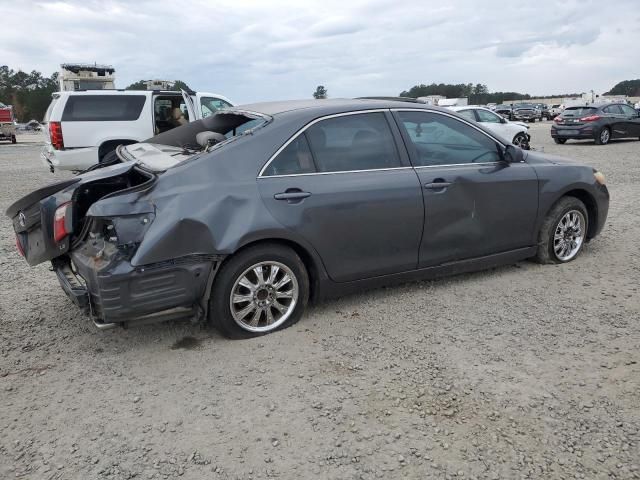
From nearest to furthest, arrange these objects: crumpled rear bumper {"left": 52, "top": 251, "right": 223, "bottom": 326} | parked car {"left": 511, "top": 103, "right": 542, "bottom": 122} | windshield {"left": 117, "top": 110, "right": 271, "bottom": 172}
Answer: crumpled rear bumper {"left": 52, "top": 251, "right": 223, "bottom": 326} → windshield {"left": 117, "top": 110, "right": 271, "bottom": 172} → parked car {"left": 511, "top": 103, "right": 542, "bottom": 122}

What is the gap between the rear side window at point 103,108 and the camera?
10.7m

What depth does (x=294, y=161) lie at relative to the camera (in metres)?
3.85

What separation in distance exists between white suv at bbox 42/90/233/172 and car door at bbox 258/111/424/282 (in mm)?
7025

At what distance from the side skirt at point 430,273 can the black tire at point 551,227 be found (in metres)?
0.11

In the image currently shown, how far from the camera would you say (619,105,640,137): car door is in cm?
1958

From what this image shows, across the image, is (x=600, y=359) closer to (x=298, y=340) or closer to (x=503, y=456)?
(x=503, y=456)

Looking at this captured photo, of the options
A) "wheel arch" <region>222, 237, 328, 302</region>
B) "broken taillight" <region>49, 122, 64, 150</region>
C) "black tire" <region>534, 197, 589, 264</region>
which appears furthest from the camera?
"broken taillight" <region>49, 122, 64, 150</region>

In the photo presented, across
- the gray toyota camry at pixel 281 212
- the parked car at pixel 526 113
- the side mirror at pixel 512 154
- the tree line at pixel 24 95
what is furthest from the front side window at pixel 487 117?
the tree line at pixel 24 95

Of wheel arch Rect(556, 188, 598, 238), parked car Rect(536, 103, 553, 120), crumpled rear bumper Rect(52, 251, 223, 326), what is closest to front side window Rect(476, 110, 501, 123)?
wheel arch Rect(556, 188, 598, 238)

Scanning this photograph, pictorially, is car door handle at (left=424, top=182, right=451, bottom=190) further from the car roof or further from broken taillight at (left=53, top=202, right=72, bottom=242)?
broken taillight at (left=53, top=202, right=72, bottom=242)

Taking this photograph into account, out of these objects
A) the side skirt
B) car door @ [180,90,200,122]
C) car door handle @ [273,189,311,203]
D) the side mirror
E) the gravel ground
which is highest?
car door @ [180,90,200,122]

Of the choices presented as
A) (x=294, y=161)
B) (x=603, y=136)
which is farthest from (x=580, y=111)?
(x=294, y=161)

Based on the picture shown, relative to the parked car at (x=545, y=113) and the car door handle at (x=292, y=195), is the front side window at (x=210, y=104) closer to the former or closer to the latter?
the car door handle at (x=292, y=195)

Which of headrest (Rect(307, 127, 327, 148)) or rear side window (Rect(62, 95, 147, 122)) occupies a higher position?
rear side window (Rect(62, 95, 147, 122))
